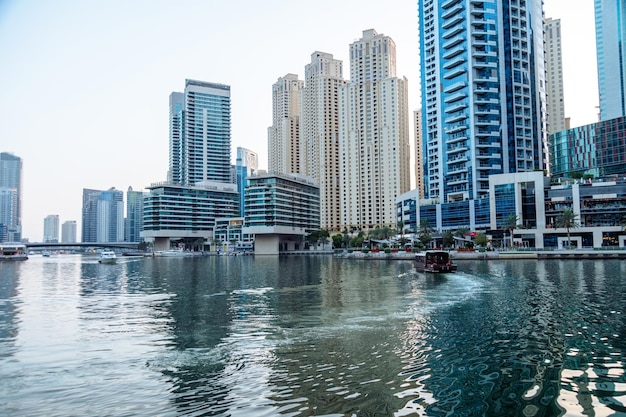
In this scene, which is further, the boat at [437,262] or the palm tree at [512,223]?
the palm tree at [512,223]

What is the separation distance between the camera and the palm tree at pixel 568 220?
12825 cm

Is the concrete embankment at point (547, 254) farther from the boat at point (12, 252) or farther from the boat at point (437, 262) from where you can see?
the boat at point (12, 252)

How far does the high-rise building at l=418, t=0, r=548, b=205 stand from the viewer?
16600cm

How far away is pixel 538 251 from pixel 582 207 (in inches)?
1227

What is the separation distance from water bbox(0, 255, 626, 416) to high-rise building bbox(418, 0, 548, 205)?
13132 centimetres

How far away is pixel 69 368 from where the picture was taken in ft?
70.6

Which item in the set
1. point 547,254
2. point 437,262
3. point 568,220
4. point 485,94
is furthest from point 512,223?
point 437,262

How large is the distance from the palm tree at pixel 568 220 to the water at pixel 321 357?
95568 millimetres

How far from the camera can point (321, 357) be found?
73.1ft

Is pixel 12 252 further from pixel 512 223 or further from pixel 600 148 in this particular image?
pixel 600 148

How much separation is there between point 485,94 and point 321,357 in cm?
16496

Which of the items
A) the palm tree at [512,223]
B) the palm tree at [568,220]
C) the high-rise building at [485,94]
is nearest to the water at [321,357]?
the palm tree at [568,220]

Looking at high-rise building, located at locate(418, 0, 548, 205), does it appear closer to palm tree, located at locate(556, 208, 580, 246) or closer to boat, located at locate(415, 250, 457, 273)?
palm tree, located at locate(556, 208, 580, 246)

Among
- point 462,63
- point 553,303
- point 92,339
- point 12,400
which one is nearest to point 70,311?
point 92,339
